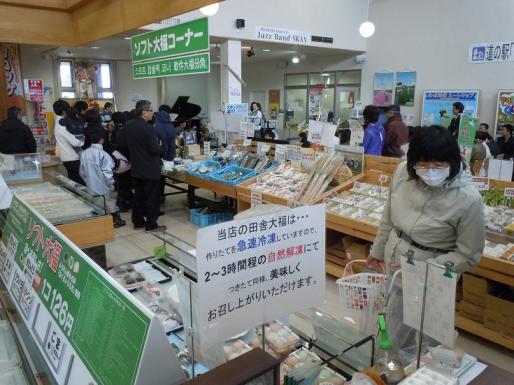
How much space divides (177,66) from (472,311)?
11.3ft

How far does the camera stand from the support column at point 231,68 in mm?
9398

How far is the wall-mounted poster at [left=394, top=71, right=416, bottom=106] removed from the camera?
11062mm

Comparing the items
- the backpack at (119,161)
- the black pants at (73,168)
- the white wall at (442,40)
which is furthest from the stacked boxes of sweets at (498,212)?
the white wall at (442,40)

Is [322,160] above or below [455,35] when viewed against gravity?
below

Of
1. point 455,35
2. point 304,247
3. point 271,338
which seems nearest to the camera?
point 304,247

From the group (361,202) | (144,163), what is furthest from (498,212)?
(144,163)

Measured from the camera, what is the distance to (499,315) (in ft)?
10.6

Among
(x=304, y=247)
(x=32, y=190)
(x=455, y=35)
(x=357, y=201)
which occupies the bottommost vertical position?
(x=357, y=201)

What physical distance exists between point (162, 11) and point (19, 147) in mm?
4322

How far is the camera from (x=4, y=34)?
13.7 ft

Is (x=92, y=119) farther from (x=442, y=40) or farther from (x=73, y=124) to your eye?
(x=442, y=40)

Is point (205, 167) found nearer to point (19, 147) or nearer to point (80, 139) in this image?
point (80, 139)

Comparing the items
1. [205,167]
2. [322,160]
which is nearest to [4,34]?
[205,167]

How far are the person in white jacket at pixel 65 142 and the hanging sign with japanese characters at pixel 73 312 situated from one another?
456 centimetres
